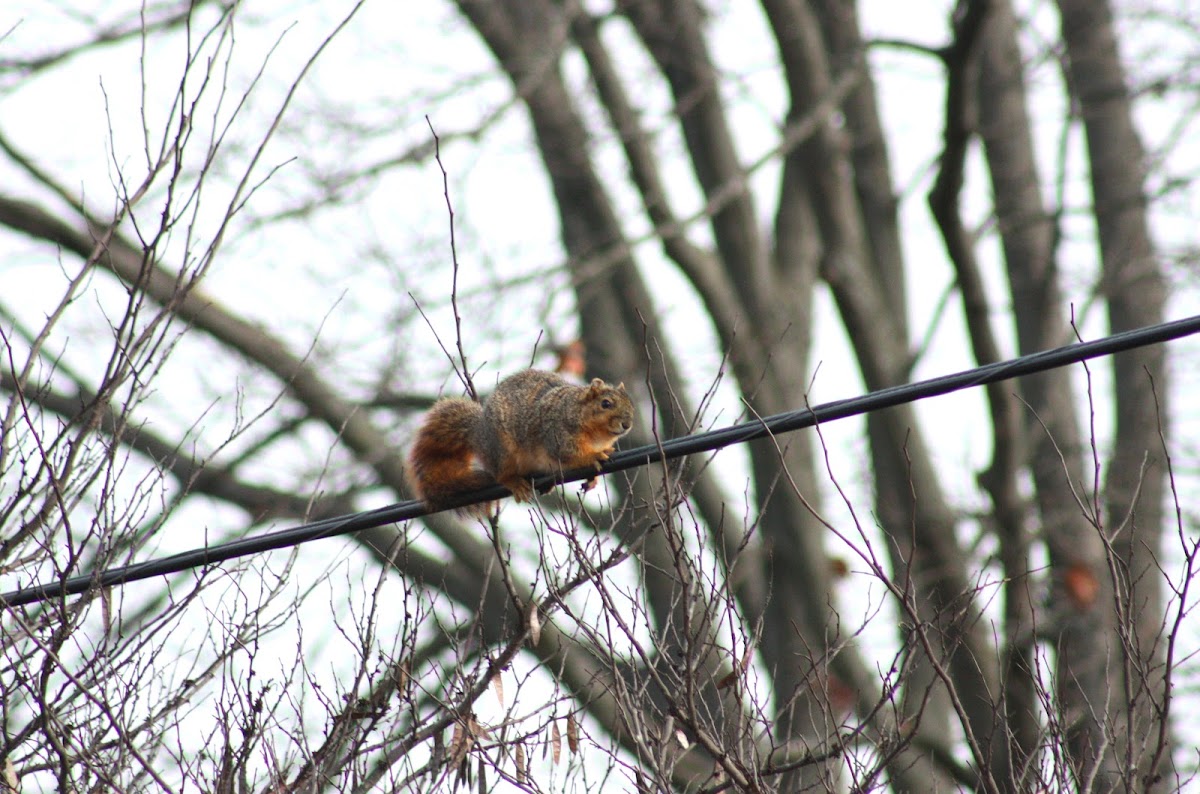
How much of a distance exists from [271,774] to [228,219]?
165 cm

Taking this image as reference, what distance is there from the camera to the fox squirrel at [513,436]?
4.82m

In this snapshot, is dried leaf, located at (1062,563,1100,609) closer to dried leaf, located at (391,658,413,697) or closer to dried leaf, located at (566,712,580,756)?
dried leaf, located at (566,712,580,756)

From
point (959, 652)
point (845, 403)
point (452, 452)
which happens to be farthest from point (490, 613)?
point (845, 403)

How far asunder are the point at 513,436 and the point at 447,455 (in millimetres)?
349

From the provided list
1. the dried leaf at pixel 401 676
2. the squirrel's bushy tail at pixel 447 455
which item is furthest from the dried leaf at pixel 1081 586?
the dried leaf at pixel 401 676

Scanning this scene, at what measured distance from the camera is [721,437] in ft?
11.8

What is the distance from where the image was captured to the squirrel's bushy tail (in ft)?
16.4

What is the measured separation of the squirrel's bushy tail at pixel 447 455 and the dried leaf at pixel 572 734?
1005 millimetres

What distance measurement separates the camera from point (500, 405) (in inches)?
194

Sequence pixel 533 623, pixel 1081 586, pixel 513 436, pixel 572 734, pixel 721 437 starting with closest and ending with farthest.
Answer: pixel 721 437 < pixel 533 623 < pixel 572 734 < pixel 513 436 < pixel 1081 586

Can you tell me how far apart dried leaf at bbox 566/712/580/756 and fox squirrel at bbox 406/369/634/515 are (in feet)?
2.65

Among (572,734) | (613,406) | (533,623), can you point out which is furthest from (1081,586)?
(533,623)

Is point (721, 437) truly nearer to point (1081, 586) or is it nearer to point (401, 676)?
point (401, 676)

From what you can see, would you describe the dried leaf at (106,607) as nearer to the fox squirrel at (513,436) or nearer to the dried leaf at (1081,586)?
the fox squirrel at (513,436)
